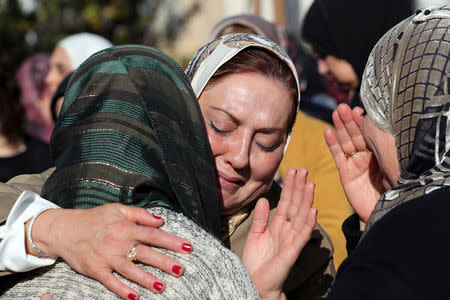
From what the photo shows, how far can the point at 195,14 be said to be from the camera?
9789 mm

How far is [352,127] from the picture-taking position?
2416 mm

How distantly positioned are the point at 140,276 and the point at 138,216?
16 centimetres

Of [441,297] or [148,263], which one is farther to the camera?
[148,263]

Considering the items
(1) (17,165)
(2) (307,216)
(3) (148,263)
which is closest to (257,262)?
(2) (307,216)

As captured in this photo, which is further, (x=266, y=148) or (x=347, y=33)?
(x=347, y=33)

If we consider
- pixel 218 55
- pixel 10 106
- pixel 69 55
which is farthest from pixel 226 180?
pixel 10 106

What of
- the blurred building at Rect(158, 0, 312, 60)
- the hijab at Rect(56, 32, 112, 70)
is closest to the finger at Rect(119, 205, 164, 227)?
the hijab at Rect(56, 32, 112, 70)

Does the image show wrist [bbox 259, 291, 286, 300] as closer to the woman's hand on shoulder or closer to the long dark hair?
the woman's hand on shoulder

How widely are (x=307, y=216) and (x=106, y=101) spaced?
76 centimetres

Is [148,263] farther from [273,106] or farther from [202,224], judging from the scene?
[273,106]

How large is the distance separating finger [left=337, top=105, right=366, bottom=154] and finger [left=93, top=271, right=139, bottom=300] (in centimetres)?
123

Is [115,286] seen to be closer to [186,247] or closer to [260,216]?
[186,247]

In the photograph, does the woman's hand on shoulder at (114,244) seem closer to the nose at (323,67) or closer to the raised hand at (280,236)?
the raised hand at (280,236)

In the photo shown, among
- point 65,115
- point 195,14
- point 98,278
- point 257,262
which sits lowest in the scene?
point 195,14
